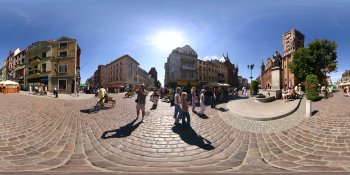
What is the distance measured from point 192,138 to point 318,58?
34.4 m

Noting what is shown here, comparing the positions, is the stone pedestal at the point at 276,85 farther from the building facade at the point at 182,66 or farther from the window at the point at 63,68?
the window at the point at 63,68

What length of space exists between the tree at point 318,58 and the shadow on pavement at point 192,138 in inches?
1274

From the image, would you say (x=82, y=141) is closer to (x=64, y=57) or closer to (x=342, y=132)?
(x=342, y=132)

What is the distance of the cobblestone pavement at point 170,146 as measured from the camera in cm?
453

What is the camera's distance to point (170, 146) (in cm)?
557

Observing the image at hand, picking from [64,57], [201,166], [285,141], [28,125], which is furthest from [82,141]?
[64,57]

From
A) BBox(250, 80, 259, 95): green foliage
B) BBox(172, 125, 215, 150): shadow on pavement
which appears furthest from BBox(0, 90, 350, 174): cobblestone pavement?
BBox(250, 80, 259, 95): green foliage

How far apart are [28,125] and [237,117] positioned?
8.89 m

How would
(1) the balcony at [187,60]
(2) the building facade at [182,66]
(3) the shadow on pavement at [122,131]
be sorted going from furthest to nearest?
1. (1) the balcony at [187,60]
2. (2) the building facade at [182,66]
3. (3) the shadow on pavement at [122,131]

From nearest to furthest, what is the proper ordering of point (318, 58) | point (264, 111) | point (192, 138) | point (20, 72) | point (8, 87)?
point (192, 138) < point (264, 111) < point (8, 87) < point (318, 58) < point (20, 72)

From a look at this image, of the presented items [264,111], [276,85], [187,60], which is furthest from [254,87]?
[187,60]

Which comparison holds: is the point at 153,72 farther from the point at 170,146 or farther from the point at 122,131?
the point at 170,146

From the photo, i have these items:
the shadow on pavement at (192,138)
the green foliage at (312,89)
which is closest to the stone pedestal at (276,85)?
the green foliage at (312,89)

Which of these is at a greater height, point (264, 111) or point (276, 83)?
point (276, 83)
